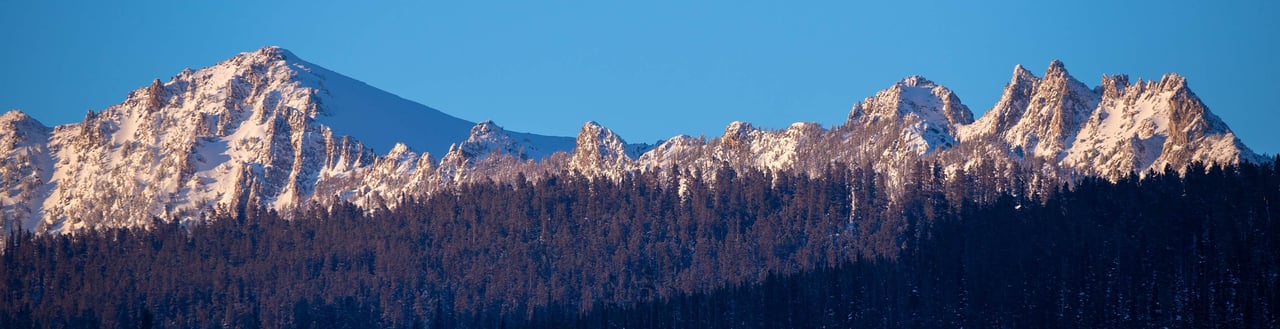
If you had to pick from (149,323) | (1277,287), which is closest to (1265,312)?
(1277,287)

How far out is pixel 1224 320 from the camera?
200 m

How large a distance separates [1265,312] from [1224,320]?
12.4 ft

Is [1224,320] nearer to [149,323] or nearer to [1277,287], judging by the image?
[1277,287]

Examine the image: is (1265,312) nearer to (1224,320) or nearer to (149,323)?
(1224,320)

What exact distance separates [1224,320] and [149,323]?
9799cm

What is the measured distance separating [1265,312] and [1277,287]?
10.3 feet

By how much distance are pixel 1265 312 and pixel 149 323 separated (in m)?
101

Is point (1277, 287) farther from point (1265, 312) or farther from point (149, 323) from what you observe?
point (149, 323)

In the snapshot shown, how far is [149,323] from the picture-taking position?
7672 inches

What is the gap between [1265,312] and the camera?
198 m

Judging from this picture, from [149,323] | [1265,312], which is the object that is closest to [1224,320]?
[1265,312]
